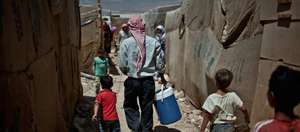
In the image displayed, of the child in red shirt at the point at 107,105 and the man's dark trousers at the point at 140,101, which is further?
the man's dark trousers at the point at 140,101

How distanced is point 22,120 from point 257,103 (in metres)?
2.46

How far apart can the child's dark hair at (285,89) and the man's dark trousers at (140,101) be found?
2.74 metres

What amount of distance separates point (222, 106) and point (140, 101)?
158 centimetres

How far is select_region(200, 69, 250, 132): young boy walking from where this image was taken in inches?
135

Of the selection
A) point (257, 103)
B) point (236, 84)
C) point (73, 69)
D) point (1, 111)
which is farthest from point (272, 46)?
point (73, 69)

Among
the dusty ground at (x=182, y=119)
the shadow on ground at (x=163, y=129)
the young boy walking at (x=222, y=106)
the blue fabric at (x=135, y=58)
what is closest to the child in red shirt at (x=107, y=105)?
the blue fabric at (x=135, y=58)

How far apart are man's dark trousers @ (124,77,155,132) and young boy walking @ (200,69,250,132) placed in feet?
4.21

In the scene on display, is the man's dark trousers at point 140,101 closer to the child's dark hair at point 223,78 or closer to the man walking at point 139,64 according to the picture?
the man walking at point 139,64

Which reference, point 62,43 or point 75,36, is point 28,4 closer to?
point 62,43

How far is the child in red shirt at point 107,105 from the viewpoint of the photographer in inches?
174

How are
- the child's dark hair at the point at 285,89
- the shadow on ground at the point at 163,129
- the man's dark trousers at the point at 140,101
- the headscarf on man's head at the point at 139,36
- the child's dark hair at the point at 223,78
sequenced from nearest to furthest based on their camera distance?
the child's dark hair at the point at 285,89
the child's dark hair at the point at 223,78
the headscarf on man's head at the point at 139,36
the man's dark trousers at the point at 140,101
the shadow on ground at the point at 163,129

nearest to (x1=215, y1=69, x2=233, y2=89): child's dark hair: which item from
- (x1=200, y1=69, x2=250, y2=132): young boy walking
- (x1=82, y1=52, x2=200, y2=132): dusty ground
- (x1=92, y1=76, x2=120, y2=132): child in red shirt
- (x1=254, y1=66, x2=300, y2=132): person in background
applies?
(x1=200, y1=69, x2=250, y2=132): young boy walking

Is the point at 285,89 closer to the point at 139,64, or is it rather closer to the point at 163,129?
the point at 139,64

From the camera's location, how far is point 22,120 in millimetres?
2959
